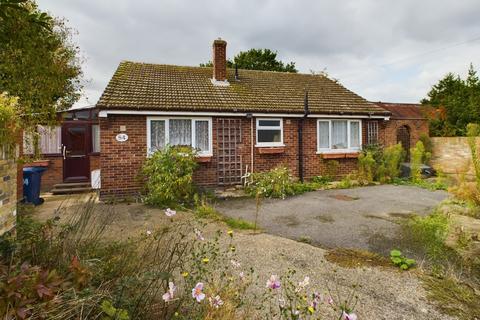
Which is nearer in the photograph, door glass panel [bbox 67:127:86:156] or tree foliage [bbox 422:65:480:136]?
door glass panel [bbox 67:127:86:156]

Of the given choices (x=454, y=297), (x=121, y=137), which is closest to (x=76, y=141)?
(x=121, y=137)

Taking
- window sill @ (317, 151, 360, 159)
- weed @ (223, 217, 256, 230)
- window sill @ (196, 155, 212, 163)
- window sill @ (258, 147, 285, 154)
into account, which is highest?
window sill @ (258, 147, 285, 154)

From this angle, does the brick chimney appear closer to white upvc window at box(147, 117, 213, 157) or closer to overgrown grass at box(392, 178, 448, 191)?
white upvc window at box(147, 117, 213, 157)

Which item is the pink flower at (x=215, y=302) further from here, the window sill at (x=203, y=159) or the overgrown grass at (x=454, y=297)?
the window sill at (x=203, y=159)

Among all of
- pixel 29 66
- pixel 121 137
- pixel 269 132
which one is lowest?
pixel 121 137

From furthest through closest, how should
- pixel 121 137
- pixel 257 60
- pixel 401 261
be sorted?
pixel 257 60
pixel 121 137
pixel 401 261

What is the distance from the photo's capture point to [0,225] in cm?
323

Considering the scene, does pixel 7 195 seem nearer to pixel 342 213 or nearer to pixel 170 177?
pixel 170 177

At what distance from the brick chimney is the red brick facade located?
2934 millimetres

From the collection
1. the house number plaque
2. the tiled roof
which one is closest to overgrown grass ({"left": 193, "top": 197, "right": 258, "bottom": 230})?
the house number plaque

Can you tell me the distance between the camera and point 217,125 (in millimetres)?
9812

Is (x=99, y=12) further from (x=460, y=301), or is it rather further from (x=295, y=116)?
(x=460, y=301)

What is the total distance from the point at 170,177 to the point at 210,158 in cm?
212

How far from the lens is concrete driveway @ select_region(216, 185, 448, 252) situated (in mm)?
5027
